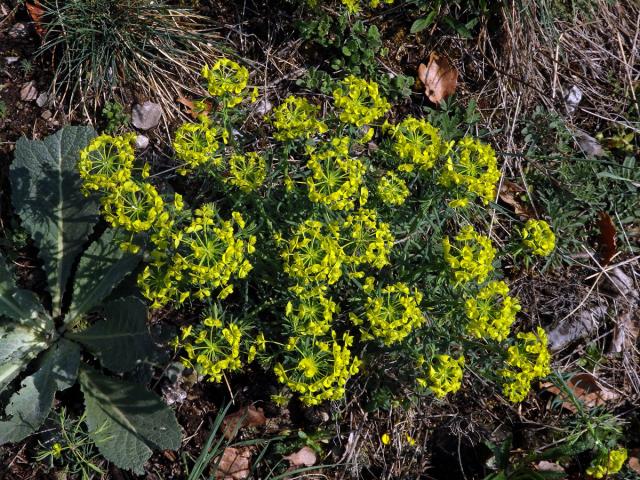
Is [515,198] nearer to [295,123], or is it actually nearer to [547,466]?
[547,466]

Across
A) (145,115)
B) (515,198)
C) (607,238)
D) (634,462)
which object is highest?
(145,115)

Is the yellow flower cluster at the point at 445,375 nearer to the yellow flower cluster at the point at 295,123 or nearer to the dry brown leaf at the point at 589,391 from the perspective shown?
the yellow flower cluster at the point at 295,123

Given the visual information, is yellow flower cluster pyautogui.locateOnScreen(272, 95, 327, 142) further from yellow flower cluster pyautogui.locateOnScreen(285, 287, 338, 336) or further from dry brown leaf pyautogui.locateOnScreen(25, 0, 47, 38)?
dry brown leaf pyautogui.locateOnScreen(25, 0, 47, 38)

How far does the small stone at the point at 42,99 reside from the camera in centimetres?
358

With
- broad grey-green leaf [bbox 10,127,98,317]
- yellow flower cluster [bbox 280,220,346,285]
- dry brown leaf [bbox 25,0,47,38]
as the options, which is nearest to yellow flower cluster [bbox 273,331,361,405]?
yellow flower cluster [bbox 280,220,346,285]

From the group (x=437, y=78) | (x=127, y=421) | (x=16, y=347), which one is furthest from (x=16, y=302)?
(x=437, y=78)

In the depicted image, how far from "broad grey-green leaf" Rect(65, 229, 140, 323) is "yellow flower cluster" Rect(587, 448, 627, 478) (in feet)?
8.60

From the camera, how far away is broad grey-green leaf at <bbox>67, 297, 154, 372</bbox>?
119 inches

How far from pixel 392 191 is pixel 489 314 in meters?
0.64

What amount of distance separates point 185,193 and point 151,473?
4.83 feet

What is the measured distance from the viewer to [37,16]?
3.59m

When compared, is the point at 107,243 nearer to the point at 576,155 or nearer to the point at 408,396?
the point at 408,396

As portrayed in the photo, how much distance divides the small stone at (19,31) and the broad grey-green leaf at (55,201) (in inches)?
29.0

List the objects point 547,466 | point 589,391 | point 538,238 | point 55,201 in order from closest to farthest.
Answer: point 538,238 → point 55,201 → point 547,466 → point 589,391
